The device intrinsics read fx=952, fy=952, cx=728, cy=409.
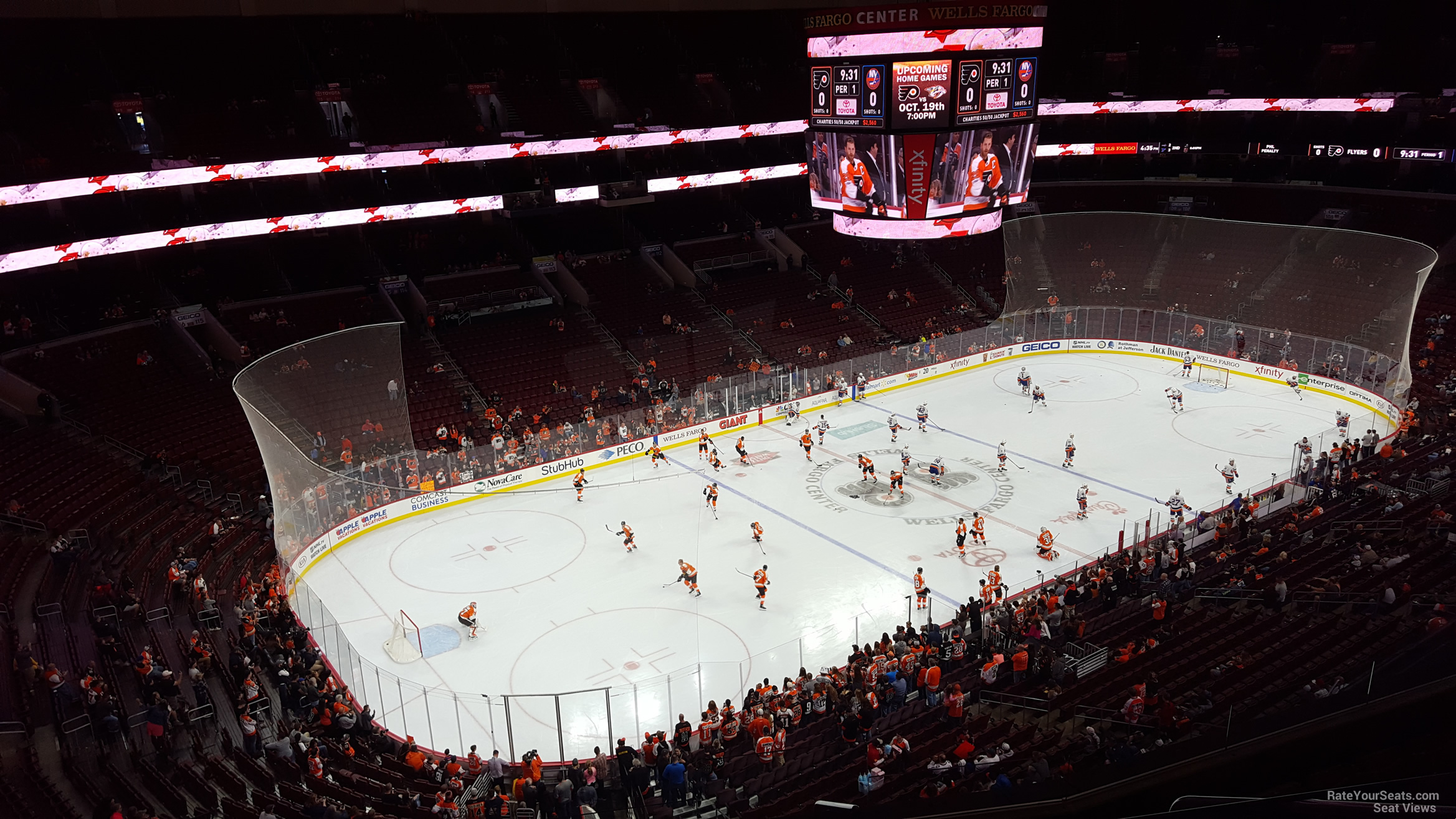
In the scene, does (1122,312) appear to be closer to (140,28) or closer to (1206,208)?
(1206,208)

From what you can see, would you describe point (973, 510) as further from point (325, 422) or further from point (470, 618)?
point (325, 422)

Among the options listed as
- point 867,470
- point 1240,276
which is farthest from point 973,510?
point 1240,276

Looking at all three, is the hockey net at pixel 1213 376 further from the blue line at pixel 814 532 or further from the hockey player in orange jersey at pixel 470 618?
the hockey player in orange jersey at pixel 470 618

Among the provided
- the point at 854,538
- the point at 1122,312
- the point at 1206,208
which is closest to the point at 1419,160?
the point at 1206,208

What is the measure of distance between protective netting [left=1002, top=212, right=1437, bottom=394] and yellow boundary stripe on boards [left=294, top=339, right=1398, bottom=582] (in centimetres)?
108

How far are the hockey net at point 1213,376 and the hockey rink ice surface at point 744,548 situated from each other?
0.49 m

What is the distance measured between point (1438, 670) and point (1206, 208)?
42.7 m

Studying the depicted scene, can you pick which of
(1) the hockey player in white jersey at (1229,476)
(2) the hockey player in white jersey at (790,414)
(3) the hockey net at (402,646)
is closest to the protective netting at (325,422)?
(3) the hockey net at (402,646)

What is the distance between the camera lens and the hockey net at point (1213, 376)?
113 ft

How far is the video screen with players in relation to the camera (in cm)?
2384

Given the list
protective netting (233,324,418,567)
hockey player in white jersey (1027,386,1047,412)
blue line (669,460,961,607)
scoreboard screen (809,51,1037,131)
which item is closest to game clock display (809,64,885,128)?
scoreboard screen (809,51,1037,131)

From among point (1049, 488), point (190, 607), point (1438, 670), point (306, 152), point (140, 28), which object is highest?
point (140, 28)

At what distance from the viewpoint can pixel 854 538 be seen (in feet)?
74.8

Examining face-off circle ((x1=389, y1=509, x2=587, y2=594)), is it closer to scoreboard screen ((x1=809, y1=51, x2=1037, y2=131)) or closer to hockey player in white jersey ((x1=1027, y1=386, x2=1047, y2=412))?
scoreboard screen ((x1=809, y1=51, x2=1037, y2=131))
